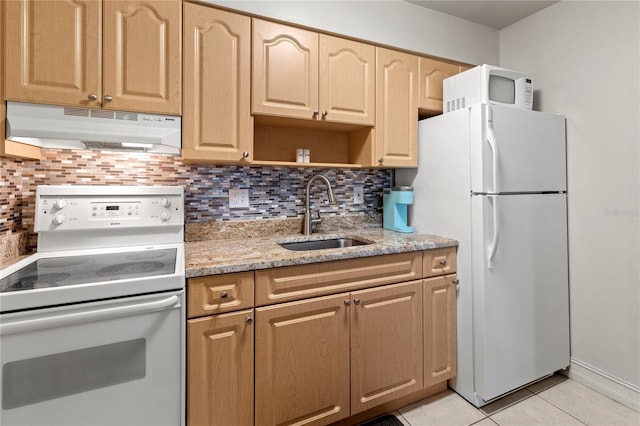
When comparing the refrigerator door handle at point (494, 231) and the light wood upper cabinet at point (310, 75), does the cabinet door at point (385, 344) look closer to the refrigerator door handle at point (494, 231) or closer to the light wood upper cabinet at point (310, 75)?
the refrigerator door handle at point (494, 231)

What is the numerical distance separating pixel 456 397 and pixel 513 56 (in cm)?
236

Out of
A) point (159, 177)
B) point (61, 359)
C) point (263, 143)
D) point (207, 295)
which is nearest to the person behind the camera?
point (61, 359)

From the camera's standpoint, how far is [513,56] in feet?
7.68

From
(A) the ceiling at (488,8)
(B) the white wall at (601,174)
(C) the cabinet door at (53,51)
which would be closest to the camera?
(C) the cabinet door at (53,51)

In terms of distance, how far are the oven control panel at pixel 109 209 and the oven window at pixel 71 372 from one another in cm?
65

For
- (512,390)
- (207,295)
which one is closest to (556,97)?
(512,390)

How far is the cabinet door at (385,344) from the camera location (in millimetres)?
1583

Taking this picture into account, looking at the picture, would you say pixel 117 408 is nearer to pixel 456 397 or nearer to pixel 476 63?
pixel 456 397

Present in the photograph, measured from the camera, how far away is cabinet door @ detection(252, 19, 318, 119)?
1650 millimetres

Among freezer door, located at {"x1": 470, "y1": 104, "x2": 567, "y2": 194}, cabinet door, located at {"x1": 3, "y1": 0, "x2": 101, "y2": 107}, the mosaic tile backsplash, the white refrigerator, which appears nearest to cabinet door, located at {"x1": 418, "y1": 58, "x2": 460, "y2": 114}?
the white refrigerator

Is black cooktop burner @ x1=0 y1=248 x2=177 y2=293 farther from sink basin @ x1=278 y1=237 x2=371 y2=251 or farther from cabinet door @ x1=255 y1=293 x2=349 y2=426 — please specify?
sink basin @ x1=278 y1=237 x2=371 y2=251

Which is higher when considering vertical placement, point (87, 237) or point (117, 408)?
point (87, 237)

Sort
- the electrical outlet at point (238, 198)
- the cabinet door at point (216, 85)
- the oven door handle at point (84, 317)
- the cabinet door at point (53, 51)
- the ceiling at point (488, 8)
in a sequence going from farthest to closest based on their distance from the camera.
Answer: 1. the ceiling at point (488, 8)
2. the electrical outlet at point (238, 198)
3. the cabinet door at point (216, 85)
4. the cabinet door at point (53, 51)
5. the oven door handle at point (84, 317)

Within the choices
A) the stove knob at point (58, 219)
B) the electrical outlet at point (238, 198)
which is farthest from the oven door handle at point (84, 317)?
the electrical outlet at point (238, 198)
